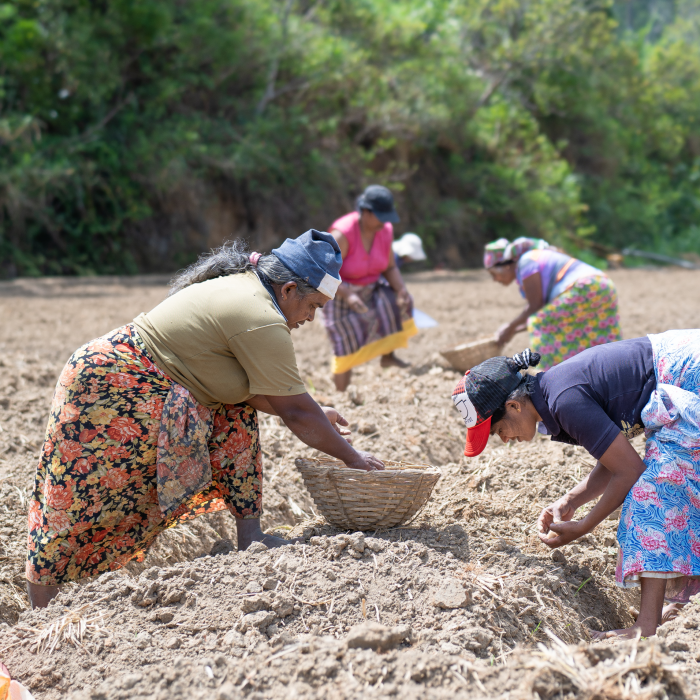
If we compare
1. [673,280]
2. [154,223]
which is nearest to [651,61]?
[673,280]

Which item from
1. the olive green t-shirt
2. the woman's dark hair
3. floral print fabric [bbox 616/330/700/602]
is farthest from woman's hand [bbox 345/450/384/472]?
floral print fabric [bbox 616/330/700/602]

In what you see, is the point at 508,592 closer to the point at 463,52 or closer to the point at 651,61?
the point at 463,52

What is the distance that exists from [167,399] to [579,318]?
3.31 meters

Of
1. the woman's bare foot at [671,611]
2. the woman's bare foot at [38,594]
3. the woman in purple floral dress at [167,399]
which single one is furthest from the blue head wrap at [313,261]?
the woman's bare foot at [671,611]

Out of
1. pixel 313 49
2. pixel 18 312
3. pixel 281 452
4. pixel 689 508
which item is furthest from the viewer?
pixel 313 49

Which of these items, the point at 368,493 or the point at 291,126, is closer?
the point at 368,493

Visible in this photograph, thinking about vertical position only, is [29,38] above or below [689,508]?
above

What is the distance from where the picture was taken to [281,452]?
435 cm

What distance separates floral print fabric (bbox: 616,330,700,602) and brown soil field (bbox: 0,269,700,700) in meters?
0.20

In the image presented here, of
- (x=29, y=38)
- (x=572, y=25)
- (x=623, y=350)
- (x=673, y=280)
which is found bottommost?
(x=673, y=280)

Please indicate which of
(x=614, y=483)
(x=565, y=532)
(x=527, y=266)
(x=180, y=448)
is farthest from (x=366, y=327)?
(x=614, y=483)

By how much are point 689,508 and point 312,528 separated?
1.52 metres

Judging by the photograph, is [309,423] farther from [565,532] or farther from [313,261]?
[565,532]

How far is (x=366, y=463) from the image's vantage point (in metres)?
2.95
